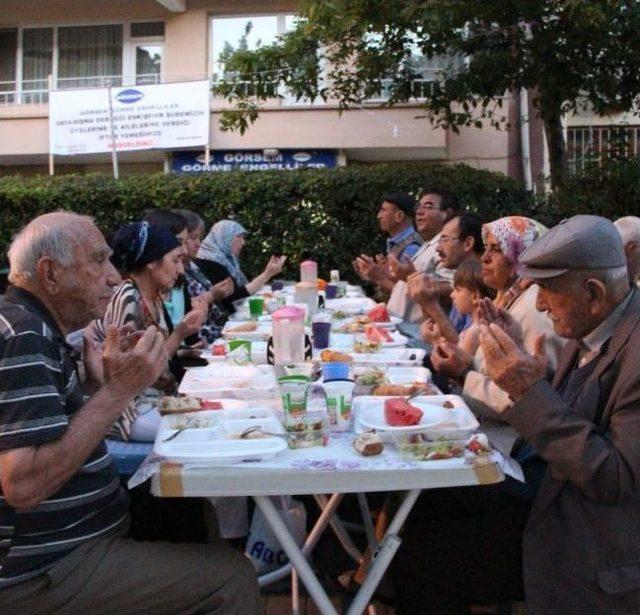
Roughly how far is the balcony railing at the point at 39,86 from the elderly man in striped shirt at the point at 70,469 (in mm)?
14290

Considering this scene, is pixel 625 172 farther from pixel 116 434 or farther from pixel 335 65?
pixel 116 434

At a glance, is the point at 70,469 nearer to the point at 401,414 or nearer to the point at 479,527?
the point at 401,414

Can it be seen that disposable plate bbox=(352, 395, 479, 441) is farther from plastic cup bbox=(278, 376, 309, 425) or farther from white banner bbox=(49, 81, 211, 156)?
white banner bbox=(49, 81, 211, 156)

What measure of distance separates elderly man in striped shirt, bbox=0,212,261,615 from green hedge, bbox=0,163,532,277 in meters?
7.00

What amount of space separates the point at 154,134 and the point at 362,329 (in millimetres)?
10207

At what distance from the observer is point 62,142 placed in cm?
1452

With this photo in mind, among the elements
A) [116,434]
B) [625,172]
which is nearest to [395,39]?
[625,172]

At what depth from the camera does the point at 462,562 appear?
2676 millimetres

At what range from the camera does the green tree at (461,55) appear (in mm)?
7129

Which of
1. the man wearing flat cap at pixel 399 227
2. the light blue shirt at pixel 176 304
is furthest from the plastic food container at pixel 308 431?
the man wearing flat cap at pixel 399 227

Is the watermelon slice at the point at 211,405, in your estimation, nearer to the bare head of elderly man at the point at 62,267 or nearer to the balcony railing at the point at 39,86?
the bare head of elderly man at the point at 62,267

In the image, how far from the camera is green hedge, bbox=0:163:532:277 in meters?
→ 9.39

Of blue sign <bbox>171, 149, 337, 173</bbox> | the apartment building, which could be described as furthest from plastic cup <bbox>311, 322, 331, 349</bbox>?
blue sign <bbox>171, 149, 337, 173</bbox>

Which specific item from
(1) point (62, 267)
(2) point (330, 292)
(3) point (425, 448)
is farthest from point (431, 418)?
(2) point (330, 292)
